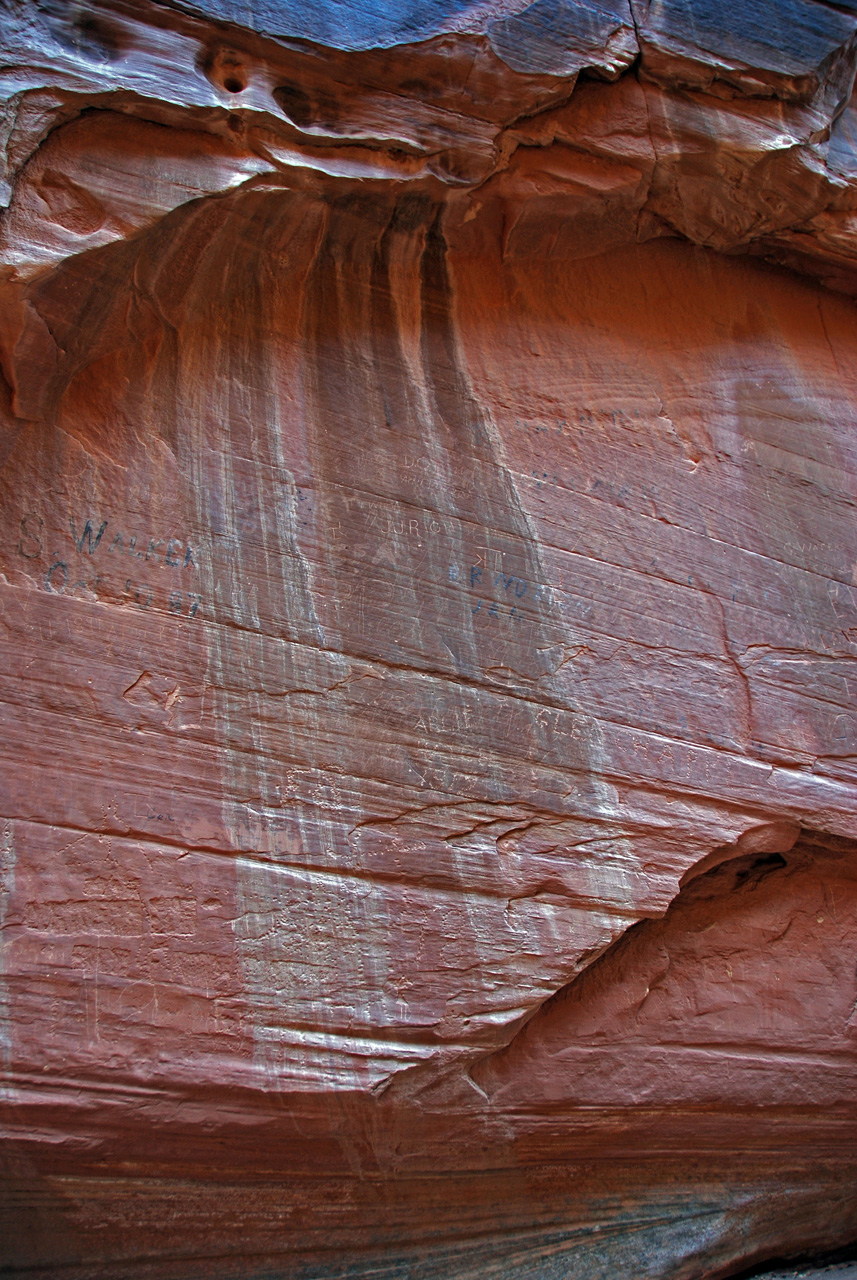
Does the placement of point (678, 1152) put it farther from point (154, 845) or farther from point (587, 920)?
point (154, 845)

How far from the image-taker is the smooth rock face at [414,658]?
9.48ft

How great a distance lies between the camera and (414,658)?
3.35 m

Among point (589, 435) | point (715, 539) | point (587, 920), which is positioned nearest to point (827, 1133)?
point (587, 920)

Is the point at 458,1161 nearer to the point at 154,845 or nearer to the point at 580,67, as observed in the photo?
the point at 154,845

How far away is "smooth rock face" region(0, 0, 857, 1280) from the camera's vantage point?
2.89 metres

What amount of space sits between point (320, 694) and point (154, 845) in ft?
2.34

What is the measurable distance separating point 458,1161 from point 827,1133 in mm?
1529

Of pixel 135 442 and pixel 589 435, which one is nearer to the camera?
pixel 135 442

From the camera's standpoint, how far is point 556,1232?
3432 millimetres

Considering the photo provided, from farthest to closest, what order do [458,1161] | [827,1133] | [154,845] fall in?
[827,1133] < [458,1161] < [154,845]

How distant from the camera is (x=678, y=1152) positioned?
351 cm

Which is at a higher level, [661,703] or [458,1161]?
[661,703]

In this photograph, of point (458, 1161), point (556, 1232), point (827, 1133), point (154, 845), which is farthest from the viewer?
point (827, 1133)

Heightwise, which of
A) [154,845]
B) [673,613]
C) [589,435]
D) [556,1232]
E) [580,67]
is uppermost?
[580,67]
